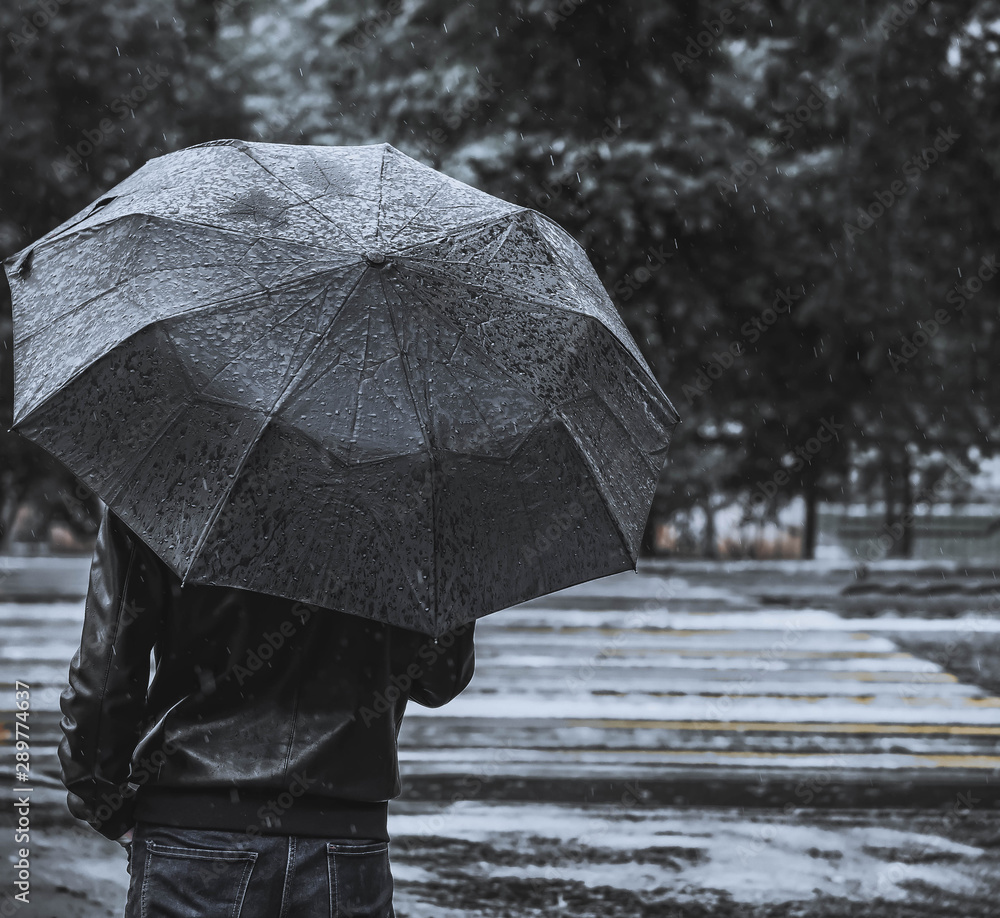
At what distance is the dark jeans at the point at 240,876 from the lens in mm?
1990

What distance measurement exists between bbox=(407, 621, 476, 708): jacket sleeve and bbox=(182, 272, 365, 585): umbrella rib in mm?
455

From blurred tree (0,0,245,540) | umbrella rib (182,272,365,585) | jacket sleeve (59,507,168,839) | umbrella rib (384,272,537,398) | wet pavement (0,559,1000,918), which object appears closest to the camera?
umbrella rib (182,272,365,585)

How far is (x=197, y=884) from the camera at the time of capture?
1990mm

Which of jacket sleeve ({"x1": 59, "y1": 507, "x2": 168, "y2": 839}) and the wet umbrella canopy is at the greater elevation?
the wet umbrella canopy

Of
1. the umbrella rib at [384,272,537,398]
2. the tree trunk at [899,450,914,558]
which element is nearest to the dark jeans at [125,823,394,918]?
the umbrella rib at [384,272,537,398]

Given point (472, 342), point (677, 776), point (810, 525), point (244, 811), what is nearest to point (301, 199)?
point (472, 342)

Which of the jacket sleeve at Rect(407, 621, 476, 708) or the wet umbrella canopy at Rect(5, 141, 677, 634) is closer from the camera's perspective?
the wet umbrella canopy at Rect(5, 141, 677, 634)

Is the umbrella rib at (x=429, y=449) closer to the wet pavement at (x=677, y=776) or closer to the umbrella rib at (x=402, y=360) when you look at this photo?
the umbrella rib at (x=402, y=360)

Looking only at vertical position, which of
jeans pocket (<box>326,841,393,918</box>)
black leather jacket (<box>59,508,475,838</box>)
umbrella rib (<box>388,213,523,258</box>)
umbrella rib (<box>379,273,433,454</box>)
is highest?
umbrella rib (<box>388,213,523,258</box>)

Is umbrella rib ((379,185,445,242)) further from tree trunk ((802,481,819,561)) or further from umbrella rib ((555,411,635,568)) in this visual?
tree trunk ((802,481,819,561))

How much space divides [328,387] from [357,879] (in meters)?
0.80

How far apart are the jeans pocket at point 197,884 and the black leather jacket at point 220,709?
0.05 meters

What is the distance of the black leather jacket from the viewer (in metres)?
2.04

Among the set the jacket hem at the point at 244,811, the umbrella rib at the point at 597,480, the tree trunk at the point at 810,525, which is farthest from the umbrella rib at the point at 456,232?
the tree trunk at the point at 810,525
